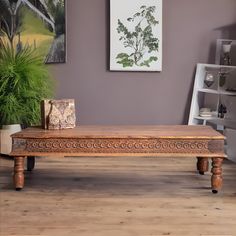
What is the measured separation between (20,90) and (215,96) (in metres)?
2.16

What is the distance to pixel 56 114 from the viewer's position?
3.13 meters

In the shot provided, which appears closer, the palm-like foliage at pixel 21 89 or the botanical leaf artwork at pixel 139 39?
the palm-like foliage at pixel 21 89

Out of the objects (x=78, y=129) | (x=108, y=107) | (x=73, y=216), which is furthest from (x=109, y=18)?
(x=73, y=216)

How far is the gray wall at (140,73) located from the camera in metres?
4.44

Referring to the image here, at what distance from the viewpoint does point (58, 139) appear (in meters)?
2.91

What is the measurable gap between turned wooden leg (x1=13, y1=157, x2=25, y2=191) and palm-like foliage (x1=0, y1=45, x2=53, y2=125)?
3.56 ft

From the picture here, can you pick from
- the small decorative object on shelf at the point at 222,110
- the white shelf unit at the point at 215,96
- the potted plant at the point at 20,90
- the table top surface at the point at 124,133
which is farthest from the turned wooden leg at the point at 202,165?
the potted plant at the point at 20,90

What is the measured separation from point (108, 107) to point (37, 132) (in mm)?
1624

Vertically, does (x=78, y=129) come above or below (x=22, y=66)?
below

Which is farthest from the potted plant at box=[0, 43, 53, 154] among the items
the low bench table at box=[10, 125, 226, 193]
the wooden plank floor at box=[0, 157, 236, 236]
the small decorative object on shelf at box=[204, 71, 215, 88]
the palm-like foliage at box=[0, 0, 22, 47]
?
the small decorative object on shelf at box=[204, 71, 215, 88]

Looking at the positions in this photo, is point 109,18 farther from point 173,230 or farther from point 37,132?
point 173,230

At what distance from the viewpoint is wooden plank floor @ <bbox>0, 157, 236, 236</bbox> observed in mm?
2287

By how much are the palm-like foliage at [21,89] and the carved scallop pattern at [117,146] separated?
A: 1109 mm

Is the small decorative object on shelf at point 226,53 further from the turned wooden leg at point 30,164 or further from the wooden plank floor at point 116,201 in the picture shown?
the turned wooden leg at point 30,164
